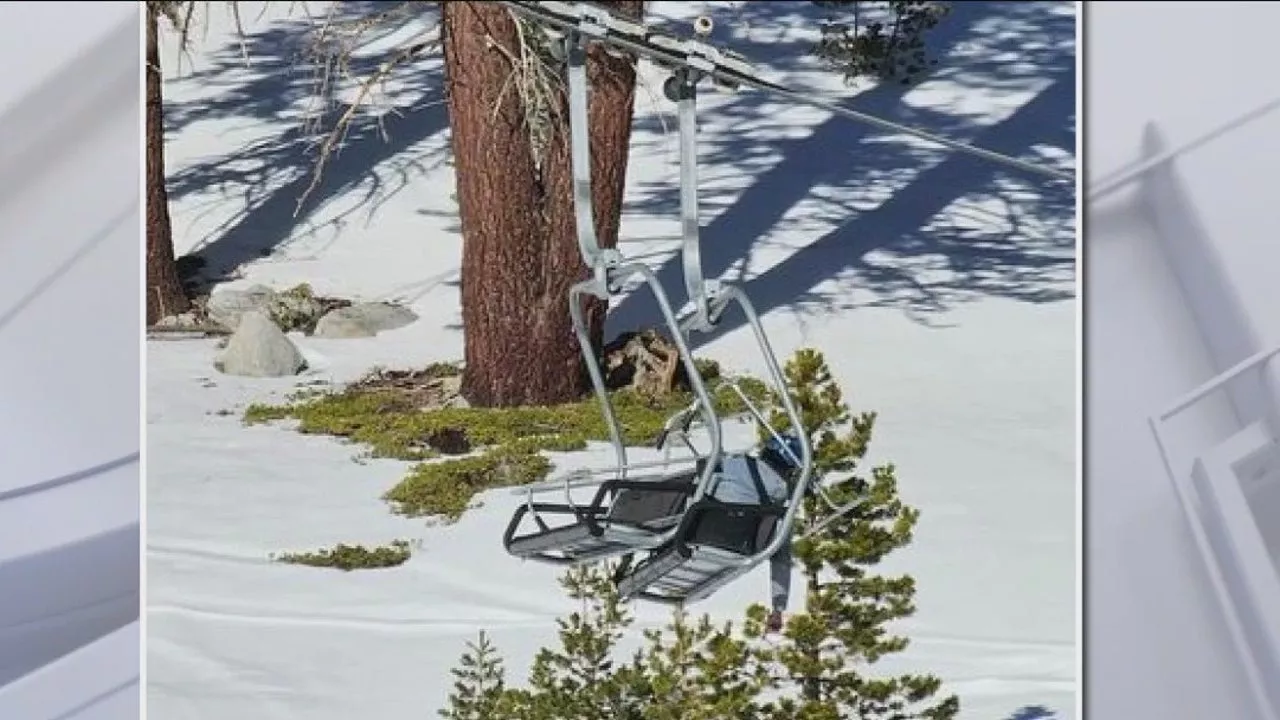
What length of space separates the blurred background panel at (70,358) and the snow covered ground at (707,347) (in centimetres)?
9

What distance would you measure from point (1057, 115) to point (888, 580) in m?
1.13

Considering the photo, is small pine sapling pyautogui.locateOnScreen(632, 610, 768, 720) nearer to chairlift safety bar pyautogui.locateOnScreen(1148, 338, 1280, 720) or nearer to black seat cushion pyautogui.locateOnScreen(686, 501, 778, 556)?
black seat cushion pyautogui.locateOnScreen(686, 501, 778, 556)

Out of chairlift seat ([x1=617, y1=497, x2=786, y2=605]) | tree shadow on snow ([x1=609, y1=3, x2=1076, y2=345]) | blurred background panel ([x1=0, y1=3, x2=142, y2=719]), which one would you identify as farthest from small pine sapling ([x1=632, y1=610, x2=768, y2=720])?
blurred background panel ([x1=0, y1=3, x2=142, y2=719])

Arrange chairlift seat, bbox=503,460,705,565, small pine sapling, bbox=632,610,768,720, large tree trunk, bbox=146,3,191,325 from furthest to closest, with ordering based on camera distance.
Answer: large tree trunk, bbox=146,3,191,325 < small pine sapling, bbox=632,610,768,720 < chairlift seat, bbox=503,460,705,565

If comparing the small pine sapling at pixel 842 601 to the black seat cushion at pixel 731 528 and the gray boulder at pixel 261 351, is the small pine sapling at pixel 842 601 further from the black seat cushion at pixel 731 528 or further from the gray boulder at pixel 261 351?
the gray boulder at pixel 261 351

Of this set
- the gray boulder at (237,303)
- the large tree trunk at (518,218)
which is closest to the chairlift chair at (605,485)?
the large tree trunk at (518,218)

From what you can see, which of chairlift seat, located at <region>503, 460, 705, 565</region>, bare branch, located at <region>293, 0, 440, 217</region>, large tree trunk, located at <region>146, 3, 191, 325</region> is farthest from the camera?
bare branch, located at <region>293, 0, 440, 217</region>

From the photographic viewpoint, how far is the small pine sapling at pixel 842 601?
15.2 ft

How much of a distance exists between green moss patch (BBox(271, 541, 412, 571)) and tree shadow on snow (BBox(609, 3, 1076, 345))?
0.73m

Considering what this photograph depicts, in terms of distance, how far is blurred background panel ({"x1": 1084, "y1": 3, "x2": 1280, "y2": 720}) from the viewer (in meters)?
4.65

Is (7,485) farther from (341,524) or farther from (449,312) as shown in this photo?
(449,312)

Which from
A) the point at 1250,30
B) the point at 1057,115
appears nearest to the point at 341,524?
the point at 1057,115

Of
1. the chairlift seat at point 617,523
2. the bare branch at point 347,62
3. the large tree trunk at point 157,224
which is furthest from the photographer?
the bare branch at point 347,62

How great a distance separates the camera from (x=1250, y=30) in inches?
187
